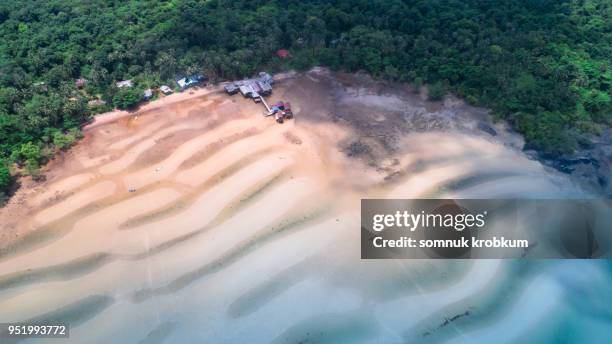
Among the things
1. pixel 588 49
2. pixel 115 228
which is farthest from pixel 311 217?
pixel 588 49

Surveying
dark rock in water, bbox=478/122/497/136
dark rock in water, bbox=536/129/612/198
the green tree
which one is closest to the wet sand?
dark rock in water, bbox=478/122/497/136

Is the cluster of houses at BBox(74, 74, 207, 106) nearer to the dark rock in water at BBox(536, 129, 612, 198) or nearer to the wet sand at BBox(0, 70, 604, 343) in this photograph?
the wet sand at BBox(0, 70, 604, 343)

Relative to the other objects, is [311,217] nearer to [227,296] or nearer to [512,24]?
[227,296]

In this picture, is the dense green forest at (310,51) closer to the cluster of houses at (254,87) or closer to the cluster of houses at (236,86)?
the cluster of houses at (236,86)

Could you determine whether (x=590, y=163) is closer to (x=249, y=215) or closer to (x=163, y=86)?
(x=249, y=215)


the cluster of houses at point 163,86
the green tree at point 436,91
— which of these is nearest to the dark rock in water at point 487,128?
the green tree at point 436,91

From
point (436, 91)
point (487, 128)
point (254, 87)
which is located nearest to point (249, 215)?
point (254, 87)

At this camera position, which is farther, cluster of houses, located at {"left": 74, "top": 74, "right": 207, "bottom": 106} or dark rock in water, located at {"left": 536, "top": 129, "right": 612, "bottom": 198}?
cluster of houses, located at {"left": 74, "top": 74, "right": 207, "bottom": 106}
